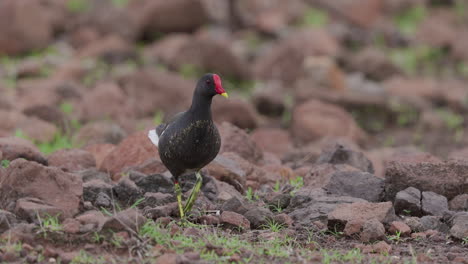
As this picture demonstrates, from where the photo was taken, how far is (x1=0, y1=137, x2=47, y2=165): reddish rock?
771 centimetres

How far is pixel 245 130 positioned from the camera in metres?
9.19

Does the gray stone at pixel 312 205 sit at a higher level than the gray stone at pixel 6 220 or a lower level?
lower

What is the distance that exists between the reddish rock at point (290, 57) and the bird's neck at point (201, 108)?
9.16 meters

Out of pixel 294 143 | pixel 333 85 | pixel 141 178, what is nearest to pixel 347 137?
pixel 294 143

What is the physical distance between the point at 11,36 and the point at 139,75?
3.62 m

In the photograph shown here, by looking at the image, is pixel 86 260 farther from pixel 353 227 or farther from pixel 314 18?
pixel 314 18

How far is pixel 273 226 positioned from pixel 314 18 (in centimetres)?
1396

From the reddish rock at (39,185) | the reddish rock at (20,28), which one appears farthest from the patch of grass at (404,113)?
the reddish rock at (39,185)

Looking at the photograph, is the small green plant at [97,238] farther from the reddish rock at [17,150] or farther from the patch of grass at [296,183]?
the reddish rock at [17,150]

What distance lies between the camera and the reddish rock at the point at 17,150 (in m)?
7.71

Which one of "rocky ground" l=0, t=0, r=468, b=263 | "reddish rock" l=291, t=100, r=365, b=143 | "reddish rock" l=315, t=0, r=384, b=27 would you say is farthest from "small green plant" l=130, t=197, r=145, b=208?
"reddish rock" l=315, t=0, r=384, b=27

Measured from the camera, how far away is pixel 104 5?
18.6 metres

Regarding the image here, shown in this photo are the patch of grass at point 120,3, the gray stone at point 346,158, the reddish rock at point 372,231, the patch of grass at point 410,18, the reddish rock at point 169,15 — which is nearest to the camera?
the reddish rock at point 372,231

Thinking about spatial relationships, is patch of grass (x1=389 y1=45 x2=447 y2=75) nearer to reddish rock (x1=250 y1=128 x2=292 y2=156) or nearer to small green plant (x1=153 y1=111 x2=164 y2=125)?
reddish rock (x1=250 y1=128 x2=292 y2=156)
